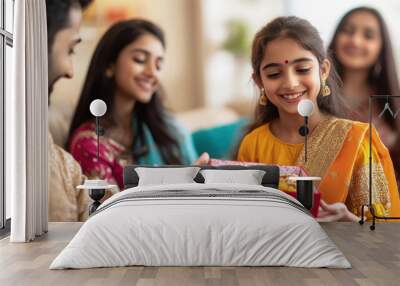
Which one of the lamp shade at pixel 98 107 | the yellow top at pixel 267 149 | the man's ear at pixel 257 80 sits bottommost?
the yellow top at pixel 267 149

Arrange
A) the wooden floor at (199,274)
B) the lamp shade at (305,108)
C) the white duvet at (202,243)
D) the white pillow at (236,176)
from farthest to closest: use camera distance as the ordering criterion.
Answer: the lamp shade at (305,108) < the white pillow at (236,176) < the white duvet at (202,243) < the wooden floor at (199,274)

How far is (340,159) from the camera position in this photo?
758 centimetres

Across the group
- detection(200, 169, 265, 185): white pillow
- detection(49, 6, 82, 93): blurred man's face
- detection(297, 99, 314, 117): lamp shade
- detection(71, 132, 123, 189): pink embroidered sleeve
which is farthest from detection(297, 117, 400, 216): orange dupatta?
detection(49, 6, 82, 93): blurred man's face

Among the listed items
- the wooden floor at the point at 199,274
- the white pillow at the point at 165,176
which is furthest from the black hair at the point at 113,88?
the wooden floor at the point at 199,274

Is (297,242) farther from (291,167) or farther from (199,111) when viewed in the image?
(199,111)

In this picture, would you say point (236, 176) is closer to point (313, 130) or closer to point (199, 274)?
point (313, 130)

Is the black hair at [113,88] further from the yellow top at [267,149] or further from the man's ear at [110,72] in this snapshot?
the yellow top at [267,149]

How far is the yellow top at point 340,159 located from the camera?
7578 mm

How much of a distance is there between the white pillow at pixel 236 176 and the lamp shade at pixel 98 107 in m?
1.50

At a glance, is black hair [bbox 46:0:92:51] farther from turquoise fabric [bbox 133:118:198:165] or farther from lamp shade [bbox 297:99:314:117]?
lamp shade [bbox 297:99:314:117]

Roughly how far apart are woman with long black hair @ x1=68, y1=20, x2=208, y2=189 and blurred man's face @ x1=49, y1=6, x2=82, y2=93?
29cm

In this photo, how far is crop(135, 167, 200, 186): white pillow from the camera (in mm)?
6836

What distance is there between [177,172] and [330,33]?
2617 mm

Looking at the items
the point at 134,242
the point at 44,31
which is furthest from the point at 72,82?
the point at 134,242
